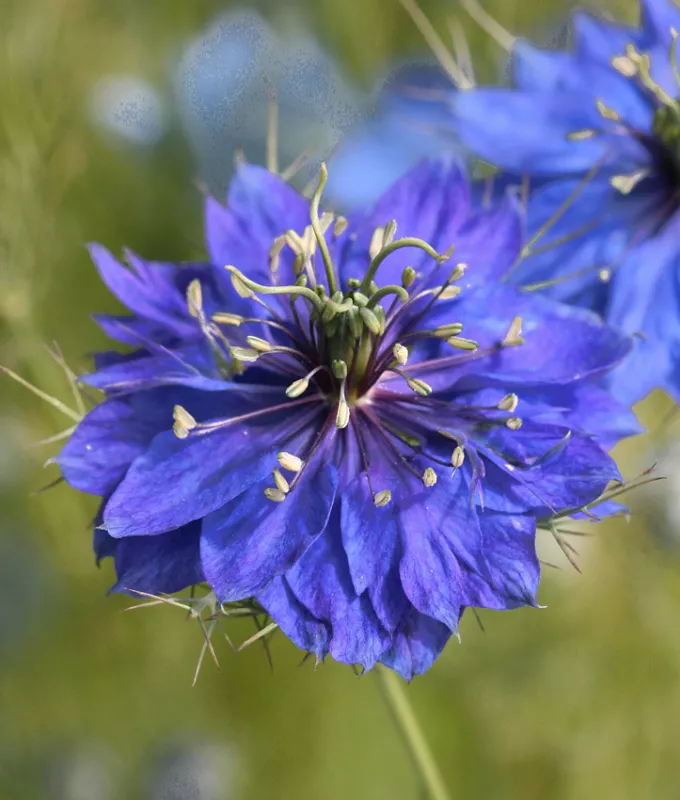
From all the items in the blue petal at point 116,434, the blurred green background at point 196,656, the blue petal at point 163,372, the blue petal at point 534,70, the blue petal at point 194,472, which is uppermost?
the blue petal at point 534,70

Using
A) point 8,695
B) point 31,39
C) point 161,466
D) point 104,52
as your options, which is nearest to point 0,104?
point 31,39

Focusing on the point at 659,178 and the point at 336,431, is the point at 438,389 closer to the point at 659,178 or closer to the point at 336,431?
the point at 336,431

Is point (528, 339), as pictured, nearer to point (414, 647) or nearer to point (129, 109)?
point (414, 647)

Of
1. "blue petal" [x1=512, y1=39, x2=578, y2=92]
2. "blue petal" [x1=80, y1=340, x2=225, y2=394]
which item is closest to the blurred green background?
"blue petal" [x1=512, y1=39, x2=578, y2=92]

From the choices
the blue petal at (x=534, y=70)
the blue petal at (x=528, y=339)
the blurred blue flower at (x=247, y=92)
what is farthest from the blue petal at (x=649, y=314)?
the blurred blue flower at (x=247, y=92)

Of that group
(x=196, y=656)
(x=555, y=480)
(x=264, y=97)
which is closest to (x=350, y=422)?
(x=555, y=480)

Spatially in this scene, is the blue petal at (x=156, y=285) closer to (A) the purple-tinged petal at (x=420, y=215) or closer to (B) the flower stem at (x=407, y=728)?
(A) the purple-tinged petal at (x=420, y=215)

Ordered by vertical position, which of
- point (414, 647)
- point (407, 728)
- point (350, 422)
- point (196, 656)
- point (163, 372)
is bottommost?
point (196, 656)

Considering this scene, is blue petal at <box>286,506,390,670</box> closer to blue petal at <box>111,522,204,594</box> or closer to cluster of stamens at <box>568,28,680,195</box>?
blue petal at <box>111,522,204,594</box>
